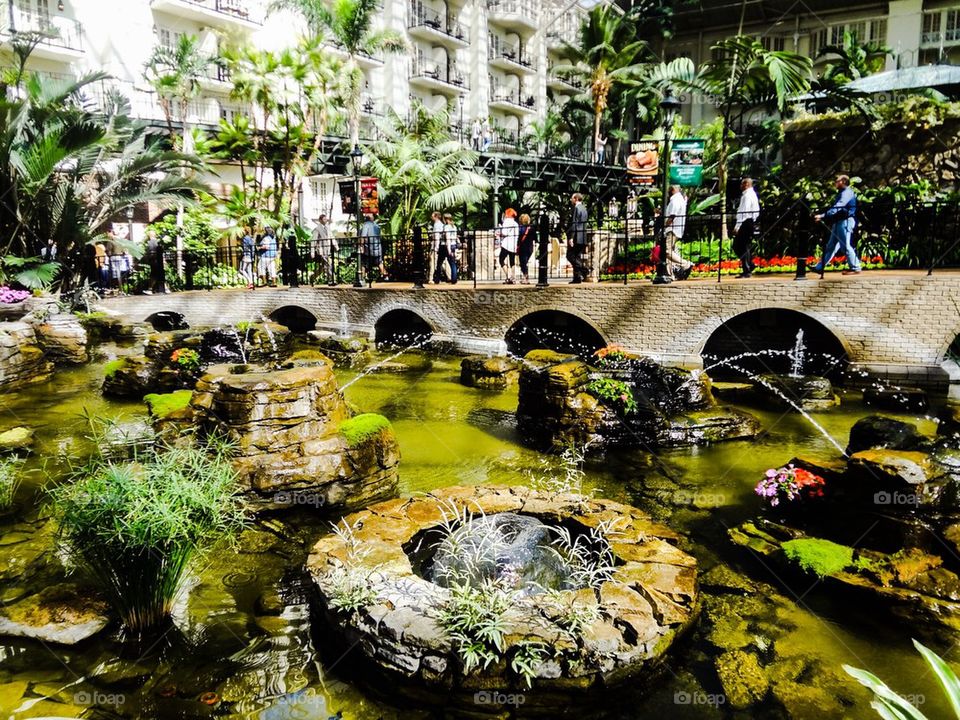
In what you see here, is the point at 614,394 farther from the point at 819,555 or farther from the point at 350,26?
the point at 350,26

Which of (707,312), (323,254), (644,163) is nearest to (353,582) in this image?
(707,312)

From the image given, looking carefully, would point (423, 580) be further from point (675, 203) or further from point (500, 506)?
point (675, 203)

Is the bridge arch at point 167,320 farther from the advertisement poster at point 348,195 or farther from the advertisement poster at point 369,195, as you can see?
the advertisement poster at point 369,195

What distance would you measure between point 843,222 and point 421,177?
41.9 ft

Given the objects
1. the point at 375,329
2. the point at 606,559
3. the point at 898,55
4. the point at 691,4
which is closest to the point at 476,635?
the point at 606,559

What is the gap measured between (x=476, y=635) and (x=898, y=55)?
40751 millimetres

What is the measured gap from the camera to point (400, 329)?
1722cm

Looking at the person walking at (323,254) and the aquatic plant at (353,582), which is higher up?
the person walking at (323,254)
